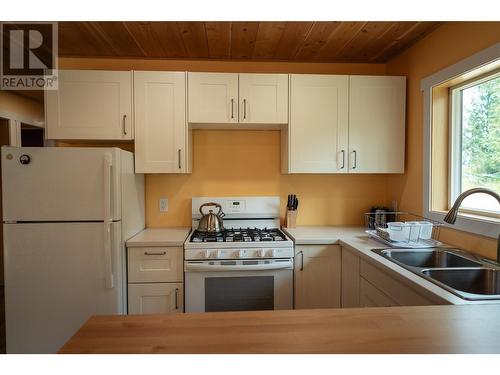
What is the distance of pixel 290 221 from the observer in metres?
2.54

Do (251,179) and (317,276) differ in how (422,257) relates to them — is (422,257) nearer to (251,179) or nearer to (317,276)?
(317,276)

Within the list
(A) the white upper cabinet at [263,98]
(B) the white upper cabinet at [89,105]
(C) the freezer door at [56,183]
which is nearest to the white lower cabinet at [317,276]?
(A) the white upper cabinet at [263,98]

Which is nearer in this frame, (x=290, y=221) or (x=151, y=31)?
(x=151, y=31)

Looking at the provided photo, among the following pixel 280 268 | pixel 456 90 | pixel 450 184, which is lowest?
pixel 280 268

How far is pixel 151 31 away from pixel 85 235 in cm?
143

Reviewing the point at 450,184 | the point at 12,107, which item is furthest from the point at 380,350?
the point at 12,107

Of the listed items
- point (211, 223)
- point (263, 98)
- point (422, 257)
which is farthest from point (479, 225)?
point (211, 223)

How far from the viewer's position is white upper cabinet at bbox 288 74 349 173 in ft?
7.52

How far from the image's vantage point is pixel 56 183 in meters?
1.84

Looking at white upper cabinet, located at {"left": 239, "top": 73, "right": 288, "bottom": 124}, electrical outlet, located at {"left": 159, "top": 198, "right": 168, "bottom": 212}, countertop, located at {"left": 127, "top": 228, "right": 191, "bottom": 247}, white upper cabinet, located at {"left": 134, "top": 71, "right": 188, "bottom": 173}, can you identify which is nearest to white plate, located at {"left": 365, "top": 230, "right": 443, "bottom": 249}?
white upper cabinet, located at {"left": 239, "top": 73, "right": 288, "bottom": 124}

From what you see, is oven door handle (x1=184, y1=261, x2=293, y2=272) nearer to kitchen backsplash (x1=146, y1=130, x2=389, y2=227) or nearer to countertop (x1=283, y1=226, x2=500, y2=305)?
countertop (x1=283, y1=226, x2=500, y2=305)

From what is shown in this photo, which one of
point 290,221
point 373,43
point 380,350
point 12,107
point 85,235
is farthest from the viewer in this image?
point 12,107

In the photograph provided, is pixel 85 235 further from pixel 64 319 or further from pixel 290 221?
pixel 290 221

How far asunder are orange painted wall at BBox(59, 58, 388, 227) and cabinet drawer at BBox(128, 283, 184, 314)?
663 mm
